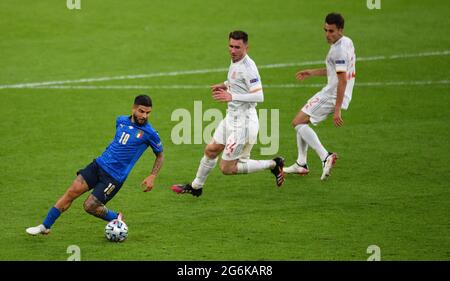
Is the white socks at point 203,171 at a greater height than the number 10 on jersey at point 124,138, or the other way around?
the number 10 on jersey at point 124,138

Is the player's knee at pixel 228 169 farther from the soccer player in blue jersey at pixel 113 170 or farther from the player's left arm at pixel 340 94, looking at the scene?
the soccer player in blue jersey at pixel 113 170

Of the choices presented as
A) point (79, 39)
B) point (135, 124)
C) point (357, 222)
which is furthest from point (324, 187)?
point (79, 39)

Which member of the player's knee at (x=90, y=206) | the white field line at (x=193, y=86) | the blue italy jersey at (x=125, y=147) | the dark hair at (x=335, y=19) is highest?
the dark hair at (x=335, y=19)

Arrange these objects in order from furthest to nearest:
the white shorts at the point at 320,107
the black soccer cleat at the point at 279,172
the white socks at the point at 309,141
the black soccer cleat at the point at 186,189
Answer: the white shorts at the point at 320,107 → the white socks at the point at 309,141 → the black soccer cleat at the point at 279,172 → the black soccer cleat at the point at 186,189

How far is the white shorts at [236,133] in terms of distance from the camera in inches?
543

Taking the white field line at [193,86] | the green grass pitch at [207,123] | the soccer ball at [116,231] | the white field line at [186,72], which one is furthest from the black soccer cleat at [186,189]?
the white field line at [186,72]

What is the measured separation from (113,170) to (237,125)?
2360 millimetres

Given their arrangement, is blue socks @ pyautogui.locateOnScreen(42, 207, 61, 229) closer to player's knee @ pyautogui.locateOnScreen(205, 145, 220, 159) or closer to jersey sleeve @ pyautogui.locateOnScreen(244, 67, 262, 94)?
player's knee @ pyautogui.locateOnScreen(205, 145, 220, 159)

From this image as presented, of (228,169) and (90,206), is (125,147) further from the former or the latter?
(228,169)

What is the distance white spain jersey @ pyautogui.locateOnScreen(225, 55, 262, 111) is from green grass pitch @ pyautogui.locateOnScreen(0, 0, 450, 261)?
1362 mm

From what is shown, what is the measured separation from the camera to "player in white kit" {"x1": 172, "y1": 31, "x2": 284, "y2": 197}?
44.7 feet

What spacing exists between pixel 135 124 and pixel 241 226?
1.93 metres

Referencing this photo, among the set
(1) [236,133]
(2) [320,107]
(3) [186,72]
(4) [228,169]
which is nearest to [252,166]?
(4) [228,169]

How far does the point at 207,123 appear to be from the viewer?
59.3 feet
